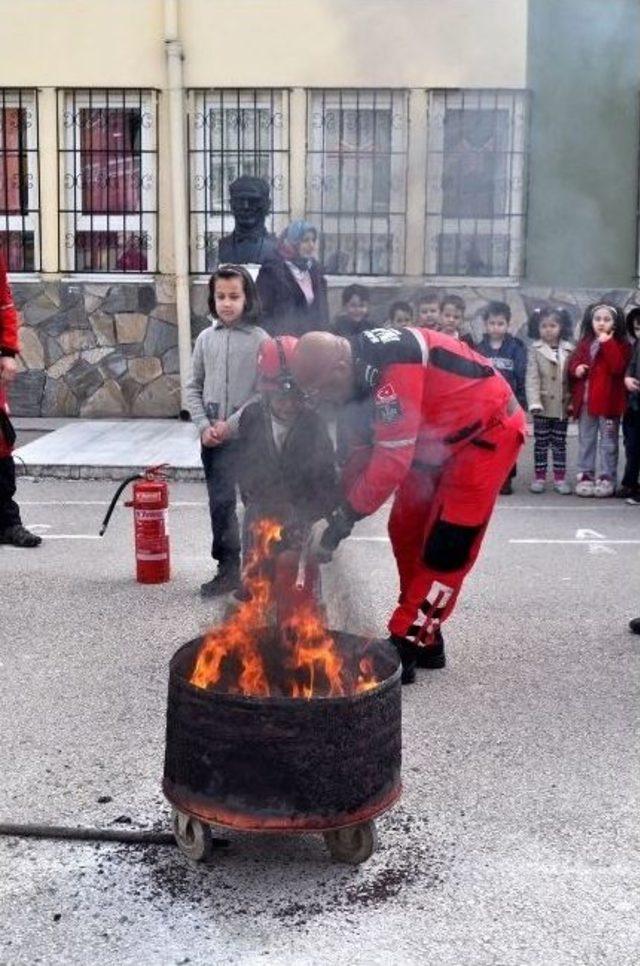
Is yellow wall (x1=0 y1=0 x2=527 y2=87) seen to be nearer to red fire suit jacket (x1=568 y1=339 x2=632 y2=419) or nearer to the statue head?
the statue head

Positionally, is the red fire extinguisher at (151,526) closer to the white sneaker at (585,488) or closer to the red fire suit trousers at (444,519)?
the red fire suit trousers at (444,519)

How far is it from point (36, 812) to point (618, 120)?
2.94 m

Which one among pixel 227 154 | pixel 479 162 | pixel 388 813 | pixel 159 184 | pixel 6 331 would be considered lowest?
pixel 388 813

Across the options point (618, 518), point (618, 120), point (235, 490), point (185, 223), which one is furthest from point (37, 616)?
point (185, 223)

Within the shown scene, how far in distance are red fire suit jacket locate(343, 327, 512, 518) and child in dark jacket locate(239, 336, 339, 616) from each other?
108mm

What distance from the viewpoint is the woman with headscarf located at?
24.5 ft

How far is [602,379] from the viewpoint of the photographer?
9.75 m

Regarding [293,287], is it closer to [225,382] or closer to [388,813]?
[225,382]

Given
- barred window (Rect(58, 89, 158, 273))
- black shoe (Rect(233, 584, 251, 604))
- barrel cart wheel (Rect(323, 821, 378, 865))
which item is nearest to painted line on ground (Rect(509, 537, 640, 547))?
black shoe (Rect(233, 584, 251, 604))

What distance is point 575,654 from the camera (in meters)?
5.68

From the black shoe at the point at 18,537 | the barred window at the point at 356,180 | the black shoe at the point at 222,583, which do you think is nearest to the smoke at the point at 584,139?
the barred window at the point at 356,180

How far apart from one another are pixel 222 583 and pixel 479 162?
2.49 meters

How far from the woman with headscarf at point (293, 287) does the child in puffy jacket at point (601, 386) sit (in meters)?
2.61

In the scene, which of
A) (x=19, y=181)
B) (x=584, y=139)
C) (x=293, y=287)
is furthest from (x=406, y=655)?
(x=19, y=181)
